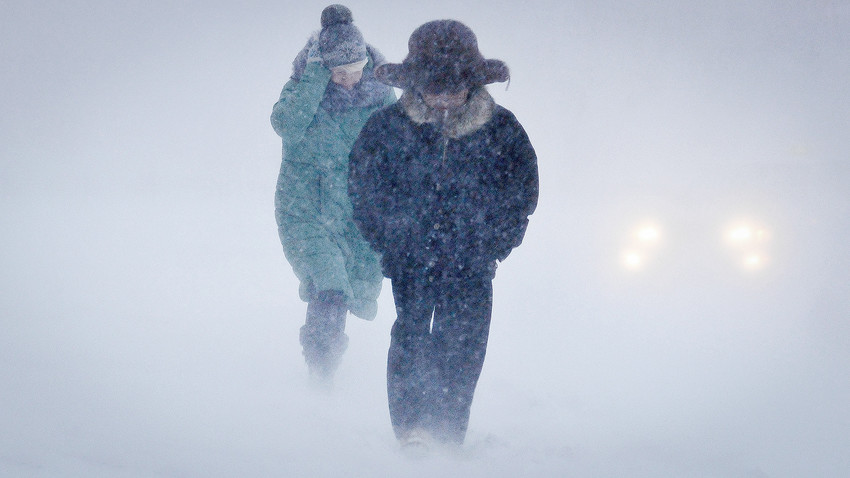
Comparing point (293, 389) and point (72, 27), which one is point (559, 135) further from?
point (293, 389)

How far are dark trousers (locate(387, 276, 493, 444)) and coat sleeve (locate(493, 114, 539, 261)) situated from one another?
198mm

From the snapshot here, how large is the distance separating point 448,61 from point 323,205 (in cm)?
120

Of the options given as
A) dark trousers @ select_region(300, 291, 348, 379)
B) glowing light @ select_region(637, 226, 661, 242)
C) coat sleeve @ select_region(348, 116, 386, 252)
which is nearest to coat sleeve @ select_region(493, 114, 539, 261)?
coat sleeve @ select_region(348, 116, 386, 252)

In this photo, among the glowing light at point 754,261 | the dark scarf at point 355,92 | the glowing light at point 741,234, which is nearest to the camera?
the dark scarf at point 355,92

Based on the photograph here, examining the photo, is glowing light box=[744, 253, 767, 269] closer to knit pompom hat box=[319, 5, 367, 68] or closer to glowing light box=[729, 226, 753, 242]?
glowing light box=[729, 226, 753, 242]

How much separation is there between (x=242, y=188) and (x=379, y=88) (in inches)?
543

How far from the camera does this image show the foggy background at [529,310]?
2600 millimetres

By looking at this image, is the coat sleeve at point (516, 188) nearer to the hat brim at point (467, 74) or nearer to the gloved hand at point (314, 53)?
the hat brim at point (467, 74)

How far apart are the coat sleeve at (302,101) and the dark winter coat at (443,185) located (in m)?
0.63

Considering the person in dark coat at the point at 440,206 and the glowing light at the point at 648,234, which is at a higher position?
the glowing light at the point at 648,234

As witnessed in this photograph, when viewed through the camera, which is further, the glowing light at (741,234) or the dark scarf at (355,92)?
the glowing light at (741,234)

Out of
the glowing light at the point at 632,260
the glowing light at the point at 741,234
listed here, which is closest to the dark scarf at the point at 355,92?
the glowing light at the point at 632,260

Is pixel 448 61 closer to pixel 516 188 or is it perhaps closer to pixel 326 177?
pixel 516 188

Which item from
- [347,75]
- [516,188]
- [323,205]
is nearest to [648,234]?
[323,205]
